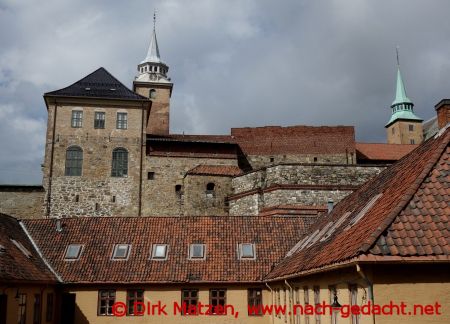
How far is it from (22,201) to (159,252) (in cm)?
1821

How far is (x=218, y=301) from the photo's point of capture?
20.9m

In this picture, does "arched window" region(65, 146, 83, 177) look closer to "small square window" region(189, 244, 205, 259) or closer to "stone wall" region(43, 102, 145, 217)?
"stone wall" region(43, 102, 145, 217)

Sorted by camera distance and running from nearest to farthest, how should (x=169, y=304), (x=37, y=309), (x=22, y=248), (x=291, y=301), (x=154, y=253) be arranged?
(x=291, y=301) < (x=37, y=309) < (x=22, y=248) < (x=169, y=304) < (x=154, y=253)

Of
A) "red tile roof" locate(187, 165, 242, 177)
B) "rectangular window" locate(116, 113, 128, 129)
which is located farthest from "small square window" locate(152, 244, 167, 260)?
"rectangular window" locate(116, 113, 128, 129)

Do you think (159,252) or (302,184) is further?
(302,184)

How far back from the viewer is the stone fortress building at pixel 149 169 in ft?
109

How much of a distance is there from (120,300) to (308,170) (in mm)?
16498

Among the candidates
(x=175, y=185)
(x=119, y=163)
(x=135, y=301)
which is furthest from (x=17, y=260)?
(x=175, y=185)

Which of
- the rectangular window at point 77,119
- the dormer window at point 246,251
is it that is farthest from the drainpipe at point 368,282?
the rectangular window at point 77,119

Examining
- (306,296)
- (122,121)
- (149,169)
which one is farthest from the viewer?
(122,121)

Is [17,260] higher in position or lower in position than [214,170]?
lower

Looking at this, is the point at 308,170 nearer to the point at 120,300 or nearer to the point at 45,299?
the point at 120,300

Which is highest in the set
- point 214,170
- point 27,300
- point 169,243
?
point 214,170

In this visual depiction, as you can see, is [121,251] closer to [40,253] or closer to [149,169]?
[40,253]
